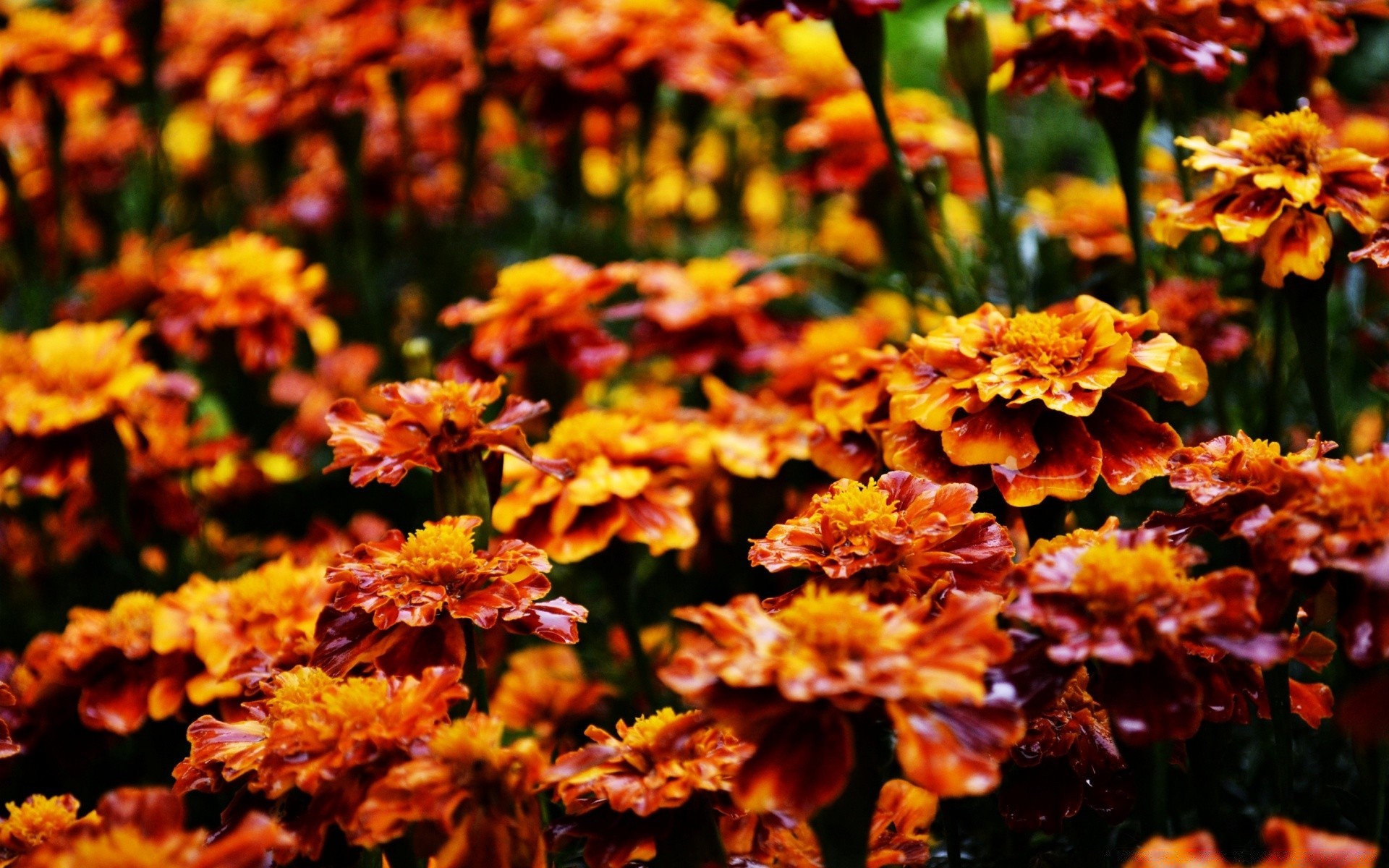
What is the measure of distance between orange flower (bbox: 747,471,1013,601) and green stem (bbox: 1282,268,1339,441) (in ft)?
1.05

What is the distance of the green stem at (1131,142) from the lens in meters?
1.06

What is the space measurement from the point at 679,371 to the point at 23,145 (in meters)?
1.33

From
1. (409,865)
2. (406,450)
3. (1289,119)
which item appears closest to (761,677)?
(409,865)

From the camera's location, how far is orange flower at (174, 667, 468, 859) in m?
0.67

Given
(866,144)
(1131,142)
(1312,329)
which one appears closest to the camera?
(1312,329)

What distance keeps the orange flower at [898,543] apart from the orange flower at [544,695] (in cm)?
39

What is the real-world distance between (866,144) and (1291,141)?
25.5 inches

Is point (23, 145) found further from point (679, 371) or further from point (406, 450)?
point (406, 450)

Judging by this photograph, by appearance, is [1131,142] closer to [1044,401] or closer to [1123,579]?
[1044,401]

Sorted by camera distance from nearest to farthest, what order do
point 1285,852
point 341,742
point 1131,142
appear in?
point 1285,852 < point 341,742 < point 1131,142

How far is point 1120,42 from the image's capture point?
101 cm

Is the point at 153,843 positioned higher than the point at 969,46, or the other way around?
the point at 969,46

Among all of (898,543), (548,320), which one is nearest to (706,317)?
(548,320)

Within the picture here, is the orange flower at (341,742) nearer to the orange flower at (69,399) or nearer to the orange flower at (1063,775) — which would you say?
the orange flower at (1063,775)
